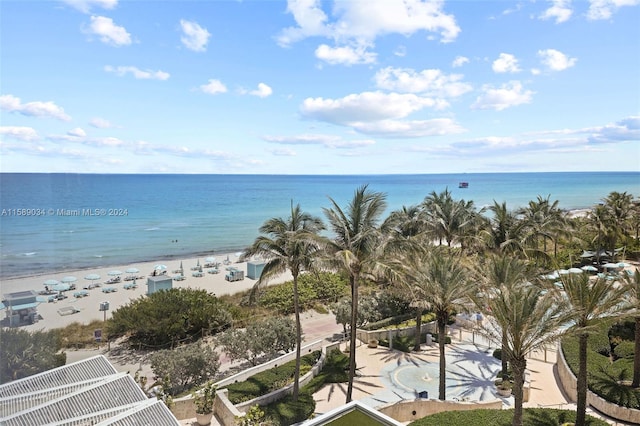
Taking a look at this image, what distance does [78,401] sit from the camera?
28.1 ft

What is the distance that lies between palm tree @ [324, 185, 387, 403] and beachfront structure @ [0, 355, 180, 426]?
7330 millimetres

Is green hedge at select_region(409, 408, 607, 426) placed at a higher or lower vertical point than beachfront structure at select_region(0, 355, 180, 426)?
lower

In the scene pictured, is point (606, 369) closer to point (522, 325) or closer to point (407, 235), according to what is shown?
point (522, 325)

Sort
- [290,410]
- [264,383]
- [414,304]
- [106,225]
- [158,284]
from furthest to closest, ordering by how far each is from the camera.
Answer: [106,225]
[158,284]
[414,304]
[264,383]
[290,410]

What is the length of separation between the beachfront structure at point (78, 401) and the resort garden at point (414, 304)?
439 centimetres

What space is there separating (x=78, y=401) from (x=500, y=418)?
11.0 meters

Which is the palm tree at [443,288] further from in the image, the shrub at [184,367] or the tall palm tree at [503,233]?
the shrub at [184,367]

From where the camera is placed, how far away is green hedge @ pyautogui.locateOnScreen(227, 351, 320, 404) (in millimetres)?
13841

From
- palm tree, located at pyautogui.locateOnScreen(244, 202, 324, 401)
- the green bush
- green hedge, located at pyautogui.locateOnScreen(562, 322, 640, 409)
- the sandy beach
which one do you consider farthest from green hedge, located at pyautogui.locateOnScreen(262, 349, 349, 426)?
the sandy beach

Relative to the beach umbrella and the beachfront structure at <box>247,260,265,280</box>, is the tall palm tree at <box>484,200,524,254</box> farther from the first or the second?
the beach umbrella

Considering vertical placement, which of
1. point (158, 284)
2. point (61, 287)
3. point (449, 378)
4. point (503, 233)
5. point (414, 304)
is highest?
point (503, 233)

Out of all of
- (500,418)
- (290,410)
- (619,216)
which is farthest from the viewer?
(619,216)

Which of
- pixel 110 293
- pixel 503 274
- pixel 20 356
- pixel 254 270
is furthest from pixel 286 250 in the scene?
pixel 110 293

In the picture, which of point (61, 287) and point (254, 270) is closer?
point (61, 287)
